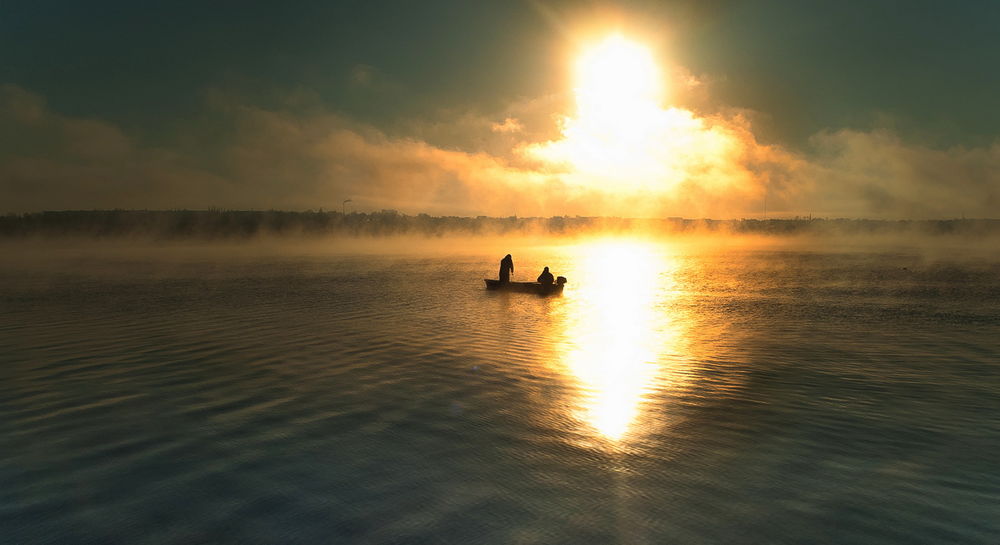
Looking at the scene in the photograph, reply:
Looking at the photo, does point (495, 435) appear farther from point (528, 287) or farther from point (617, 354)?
point (528, 287)

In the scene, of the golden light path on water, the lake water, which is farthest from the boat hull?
the lake water

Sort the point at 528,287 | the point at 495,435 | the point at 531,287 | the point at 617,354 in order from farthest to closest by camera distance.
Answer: the point at 528,287, the point at 531,287, the point at 617,354, the point at 495,435

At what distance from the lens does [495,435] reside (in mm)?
8766

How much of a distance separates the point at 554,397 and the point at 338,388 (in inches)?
176

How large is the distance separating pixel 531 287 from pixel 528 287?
25 centimetres

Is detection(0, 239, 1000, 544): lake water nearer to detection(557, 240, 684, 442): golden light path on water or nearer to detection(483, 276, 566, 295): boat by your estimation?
detection(557, 240, 684, 442): golden light path on water

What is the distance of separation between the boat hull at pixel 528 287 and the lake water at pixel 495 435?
12192mm

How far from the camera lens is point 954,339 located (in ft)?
59.0

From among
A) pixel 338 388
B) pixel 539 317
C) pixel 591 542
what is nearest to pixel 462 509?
pixel 591 542

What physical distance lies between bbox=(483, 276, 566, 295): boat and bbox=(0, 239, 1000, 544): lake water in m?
12.2

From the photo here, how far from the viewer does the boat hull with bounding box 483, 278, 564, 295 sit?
31.8 meters

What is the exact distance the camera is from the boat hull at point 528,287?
31.8m

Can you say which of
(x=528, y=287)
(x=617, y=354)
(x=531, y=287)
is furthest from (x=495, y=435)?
(x=528, y=287)

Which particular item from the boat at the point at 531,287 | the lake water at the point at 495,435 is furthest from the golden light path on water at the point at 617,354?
the boat at the point at 531,287
